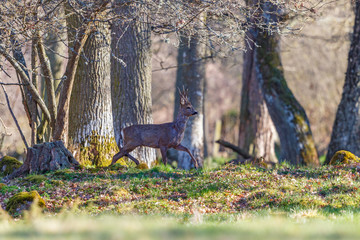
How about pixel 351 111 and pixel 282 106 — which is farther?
pixel 282 106

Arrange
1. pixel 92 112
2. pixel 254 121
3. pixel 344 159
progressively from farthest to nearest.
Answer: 1. pixel 254 121
2. pixel 92 112
3. pixel 344 159

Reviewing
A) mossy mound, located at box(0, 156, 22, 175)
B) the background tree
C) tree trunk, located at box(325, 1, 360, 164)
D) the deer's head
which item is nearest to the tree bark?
mossy mound, located at box(0, 156, 22, 175)

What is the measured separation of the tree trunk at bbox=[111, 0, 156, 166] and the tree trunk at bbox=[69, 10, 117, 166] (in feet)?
1.44

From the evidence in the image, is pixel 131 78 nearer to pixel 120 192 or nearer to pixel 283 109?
pixel 120 192

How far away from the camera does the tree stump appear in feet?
39.3

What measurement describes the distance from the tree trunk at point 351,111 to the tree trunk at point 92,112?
730 cm

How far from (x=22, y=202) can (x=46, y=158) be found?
3.00 metres

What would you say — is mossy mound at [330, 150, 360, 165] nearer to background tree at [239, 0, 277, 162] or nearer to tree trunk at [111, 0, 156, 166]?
tree trunk at [111, 0, 156, 166]

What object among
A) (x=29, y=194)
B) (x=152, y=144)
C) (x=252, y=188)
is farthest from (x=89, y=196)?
(x=252, y=188)

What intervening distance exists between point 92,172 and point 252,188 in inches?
155

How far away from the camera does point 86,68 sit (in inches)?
539

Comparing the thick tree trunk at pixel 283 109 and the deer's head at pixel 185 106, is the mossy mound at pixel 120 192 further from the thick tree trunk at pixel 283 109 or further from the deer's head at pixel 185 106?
the thick tree trunk at pixel 283 109

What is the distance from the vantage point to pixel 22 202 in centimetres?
914

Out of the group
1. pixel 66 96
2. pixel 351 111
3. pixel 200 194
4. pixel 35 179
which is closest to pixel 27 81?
pixel 66 96
